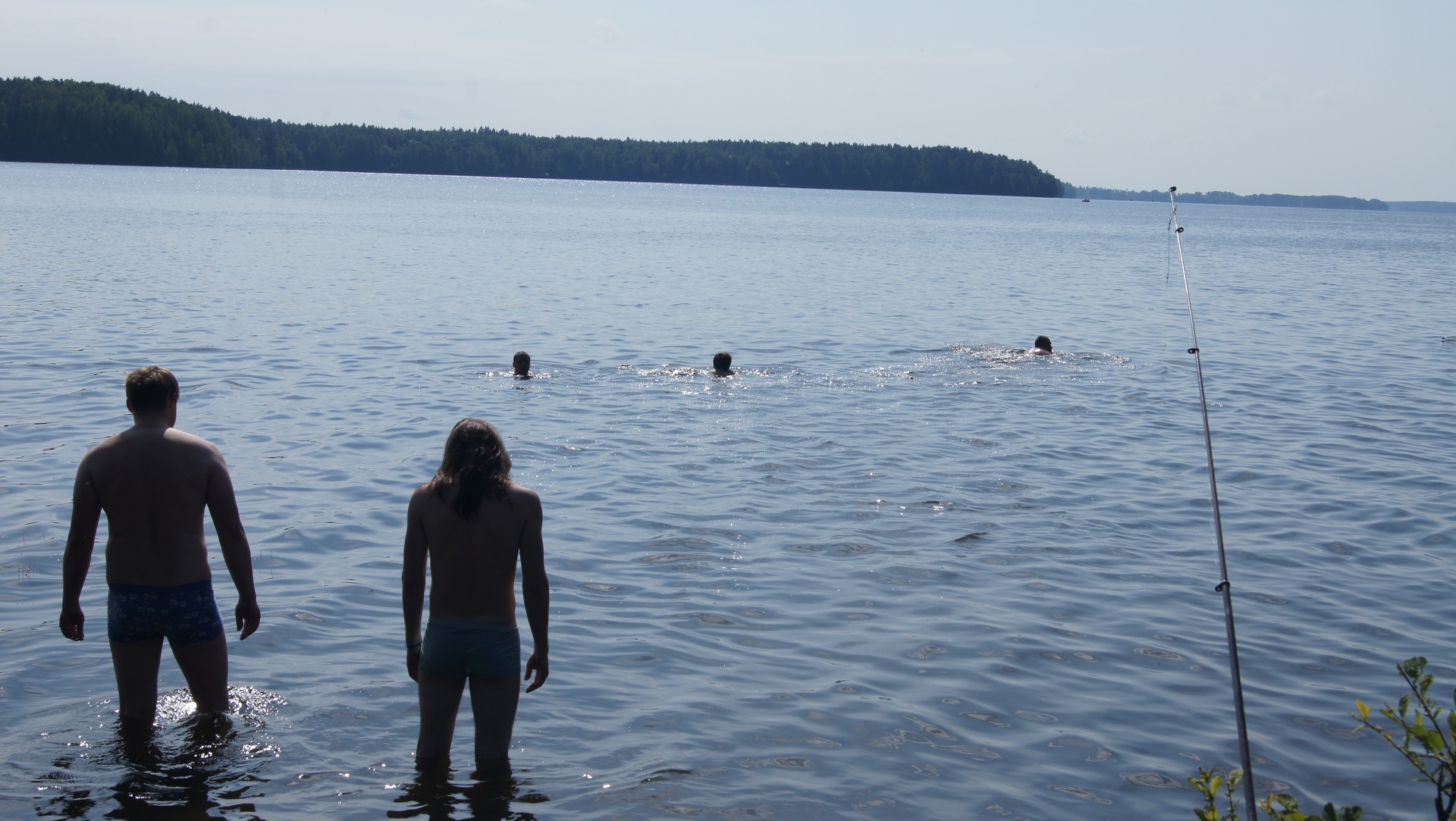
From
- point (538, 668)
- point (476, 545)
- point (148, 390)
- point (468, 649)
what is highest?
point (148, 390)

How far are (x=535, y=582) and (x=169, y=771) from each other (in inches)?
93.1

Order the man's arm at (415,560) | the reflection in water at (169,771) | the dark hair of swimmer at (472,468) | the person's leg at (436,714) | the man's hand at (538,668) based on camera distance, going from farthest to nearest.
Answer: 1. the reflection in water at (169,771)
2. the man's hand at (538,668)
3. the person's leg at (436,714)
4. the man's arm at (415,560)
5. the dark hair of swimmer at (472,468)

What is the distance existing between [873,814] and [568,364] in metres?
15.8

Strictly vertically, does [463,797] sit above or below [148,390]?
below

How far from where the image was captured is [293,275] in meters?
35.8

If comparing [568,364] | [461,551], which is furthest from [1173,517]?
[568,364]

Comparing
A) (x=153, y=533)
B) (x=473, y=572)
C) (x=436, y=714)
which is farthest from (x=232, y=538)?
(x=473, y=572)

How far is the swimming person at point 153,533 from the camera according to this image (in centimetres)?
570

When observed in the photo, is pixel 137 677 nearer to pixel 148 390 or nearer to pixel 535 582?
pixel 148 390

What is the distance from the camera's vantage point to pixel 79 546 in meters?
5.83

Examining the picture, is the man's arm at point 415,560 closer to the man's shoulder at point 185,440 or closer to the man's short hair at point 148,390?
the man's shoulder at point 185,440

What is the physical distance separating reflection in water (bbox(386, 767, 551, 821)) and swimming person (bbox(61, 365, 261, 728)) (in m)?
1.18

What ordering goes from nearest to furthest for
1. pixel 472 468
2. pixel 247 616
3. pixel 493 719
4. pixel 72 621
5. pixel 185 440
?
pixel 472 468 → pixel 493 719 → pixel 185 440 → pixel 72 621 → pixel 247 616

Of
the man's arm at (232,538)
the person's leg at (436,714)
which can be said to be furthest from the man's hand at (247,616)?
the person's leg at (436,714)
